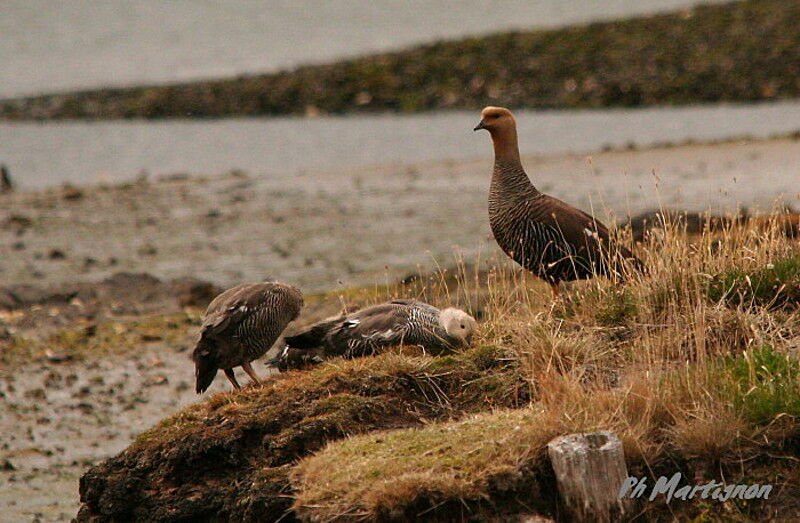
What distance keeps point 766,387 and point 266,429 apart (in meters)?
3.13

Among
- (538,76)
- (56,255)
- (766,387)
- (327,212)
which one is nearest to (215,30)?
(538,76)

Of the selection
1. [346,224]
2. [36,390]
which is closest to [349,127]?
[346,224]

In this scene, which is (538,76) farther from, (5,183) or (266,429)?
(266,429)

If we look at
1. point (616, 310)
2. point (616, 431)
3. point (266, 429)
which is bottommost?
point (266, 429)

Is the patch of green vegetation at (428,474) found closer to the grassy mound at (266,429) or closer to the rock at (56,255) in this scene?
the grassy mound at (266,429)

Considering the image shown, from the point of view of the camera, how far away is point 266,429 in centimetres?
888

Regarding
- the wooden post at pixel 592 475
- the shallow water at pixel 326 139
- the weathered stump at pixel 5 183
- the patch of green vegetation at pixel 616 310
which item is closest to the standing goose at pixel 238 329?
the patch of green vegetation at pixel 616 310

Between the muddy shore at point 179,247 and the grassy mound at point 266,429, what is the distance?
1845 mm

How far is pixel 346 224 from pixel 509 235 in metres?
10.2

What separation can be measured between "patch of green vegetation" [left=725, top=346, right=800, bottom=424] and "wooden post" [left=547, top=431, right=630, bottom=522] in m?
0.94

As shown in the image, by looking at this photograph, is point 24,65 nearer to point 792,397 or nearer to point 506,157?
point 506,157

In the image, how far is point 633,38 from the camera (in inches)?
1644

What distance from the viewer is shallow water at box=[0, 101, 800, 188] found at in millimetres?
30266

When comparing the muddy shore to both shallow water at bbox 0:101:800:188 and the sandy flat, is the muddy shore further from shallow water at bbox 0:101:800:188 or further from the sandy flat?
shallow water at bbox 0:101:800:188
